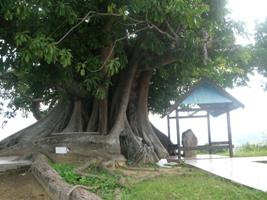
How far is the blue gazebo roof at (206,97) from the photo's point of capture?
13477mm

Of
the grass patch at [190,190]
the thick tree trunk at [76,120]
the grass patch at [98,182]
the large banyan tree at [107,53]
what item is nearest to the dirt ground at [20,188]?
the grass patch at [98,182]

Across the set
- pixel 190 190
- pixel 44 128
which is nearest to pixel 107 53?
pixel 44 128

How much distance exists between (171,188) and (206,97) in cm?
704

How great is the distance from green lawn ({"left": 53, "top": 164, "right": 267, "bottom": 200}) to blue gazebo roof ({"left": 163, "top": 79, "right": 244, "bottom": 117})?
17.0ft

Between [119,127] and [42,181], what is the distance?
4.17 metres

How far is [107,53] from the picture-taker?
11023 mm

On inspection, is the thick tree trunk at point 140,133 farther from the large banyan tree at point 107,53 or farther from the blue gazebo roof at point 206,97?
the blue gazebo roof at point 206,97

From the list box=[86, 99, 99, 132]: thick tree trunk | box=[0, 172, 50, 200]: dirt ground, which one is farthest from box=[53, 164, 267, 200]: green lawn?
box=[86, 99, 99, 132]: thick tree trunk

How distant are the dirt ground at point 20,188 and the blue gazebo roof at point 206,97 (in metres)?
6.23

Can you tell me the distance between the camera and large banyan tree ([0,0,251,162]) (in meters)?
8.26

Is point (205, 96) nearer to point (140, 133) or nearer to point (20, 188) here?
point (140, 133)

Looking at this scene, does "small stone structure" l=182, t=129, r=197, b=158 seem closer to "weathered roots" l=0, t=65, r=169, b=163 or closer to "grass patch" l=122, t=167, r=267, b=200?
"weathered roots" l=0, t=65, r=169, b=163

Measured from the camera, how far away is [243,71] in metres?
16.5

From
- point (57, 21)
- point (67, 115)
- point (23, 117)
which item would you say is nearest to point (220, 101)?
point (67, 115)
